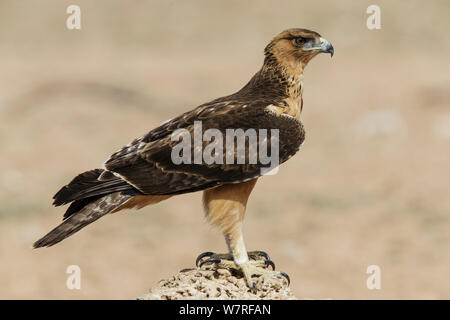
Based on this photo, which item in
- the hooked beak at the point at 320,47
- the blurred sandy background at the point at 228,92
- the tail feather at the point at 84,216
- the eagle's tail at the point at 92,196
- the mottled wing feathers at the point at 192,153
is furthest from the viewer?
the blurred sandy background at the point at 228,92

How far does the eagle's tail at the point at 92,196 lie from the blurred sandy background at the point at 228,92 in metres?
8.25

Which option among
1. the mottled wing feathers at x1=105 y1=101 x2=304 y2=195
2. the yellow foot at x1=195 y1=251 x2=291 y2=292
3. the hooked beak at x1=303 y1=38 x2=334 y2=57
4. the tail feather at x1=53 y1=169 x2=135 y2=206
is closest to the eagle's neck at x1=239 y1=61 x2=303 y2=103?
the hooked beak at x1=303 y1=38 x2=334 y2=57

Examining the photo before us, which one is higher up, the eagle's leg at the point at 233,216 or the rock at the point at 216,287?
the eagle's leg at the point at 233,216

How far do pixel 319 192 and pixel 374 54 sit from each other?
37.2 feet

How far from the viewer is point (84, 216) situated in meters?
7.53

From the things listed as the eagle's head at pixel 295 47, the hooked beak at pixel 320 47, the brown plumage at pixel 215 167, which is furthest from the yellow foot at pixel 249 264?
the hooked beak at pixel 320 47

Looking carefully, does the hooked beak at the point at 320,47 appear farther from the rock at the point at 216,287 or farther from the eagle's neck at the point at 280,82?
the rock at the point at 216,287

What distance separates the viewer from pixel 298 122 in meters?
8.33

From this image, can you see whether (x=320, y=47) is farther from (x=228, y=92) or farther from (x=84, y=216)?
(x=228, y=92)

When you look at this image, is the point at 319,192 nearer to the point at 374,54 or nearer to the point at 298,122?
the point at 374,54

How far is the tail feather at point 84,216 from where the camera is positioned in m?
7.34

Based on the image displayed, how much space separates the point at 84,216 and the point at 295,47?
293 cm

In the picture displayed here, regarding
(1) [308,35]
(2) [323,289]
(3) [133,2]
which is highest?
(3) [133,2]

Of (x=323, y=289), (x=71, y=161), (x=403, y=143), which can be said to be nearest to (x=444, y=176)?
(x=403, y=143)
